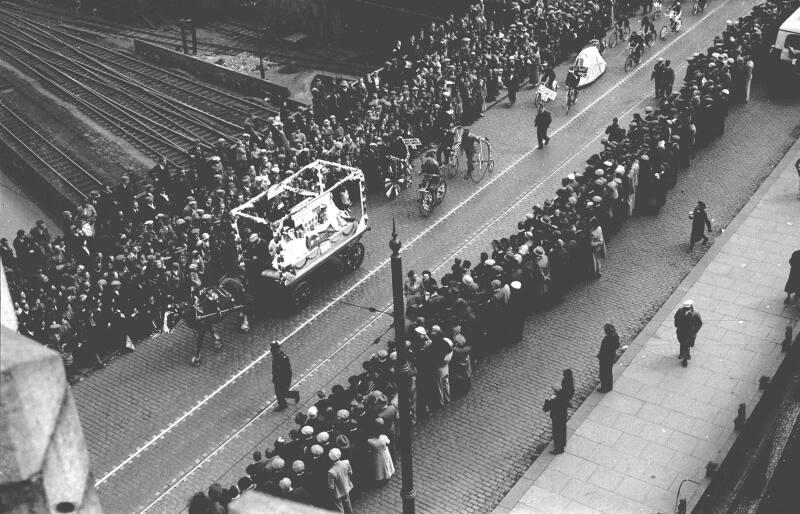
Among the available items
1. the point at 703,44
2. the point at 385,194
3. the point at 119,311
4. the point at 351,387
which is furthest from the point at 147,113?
the point at 351,387

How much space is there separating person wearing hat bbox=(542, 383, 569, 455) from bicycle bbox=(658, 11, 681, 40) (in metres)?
25.9

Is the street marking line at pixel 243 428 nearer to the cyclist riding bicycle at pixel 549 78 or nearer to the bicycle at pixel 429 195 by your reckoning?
the bicycle at pixel 429 195

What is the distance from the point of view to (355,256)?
25609 millimetres

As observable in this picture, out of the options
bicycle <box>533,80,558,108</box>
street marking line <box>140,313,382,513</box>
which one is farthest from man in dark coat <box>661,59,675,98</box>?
street marking line <box>140,313,382,513</box>

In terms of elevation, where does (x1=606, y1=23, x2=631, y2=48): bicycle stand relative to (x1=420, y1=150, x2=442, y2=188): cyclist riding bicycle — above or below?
above

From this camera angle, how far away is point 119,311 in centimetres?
2333

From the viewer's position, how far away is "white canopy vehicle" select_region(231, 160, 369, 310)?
23547 millimetres

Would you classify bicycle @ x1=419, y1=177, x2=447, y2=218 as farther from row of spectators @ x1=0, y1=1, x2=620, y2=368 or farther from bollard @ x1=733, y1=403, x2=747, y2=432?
bollard @ x1=733, y1=403, x2=747, y2=432

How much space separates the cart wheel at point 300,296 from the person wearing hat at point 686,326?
8658 millimetres

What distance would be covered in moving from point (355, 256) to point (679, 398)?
915cm

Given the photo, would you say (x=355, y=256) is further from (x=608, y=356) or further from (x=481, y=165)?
(x=608, y=356)

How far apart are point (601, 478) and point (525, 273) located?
5933 millimetres

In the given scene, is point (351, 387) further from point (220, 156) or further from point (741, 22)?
point (741, 22)

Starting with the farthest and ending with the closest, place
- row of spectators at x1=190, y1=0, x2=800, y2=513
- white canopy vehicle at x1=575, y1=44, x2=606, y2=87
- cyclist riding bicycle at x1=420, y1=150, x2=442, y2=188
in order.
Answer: white canopy vehicle at x1=575, y1=44, x2=606, y2=87 → cyclist riding bicycle at x1=420, y1=150, x2=442, y2=188 → row of spectators at x1=190, y1=0, x2=800, y2=513
